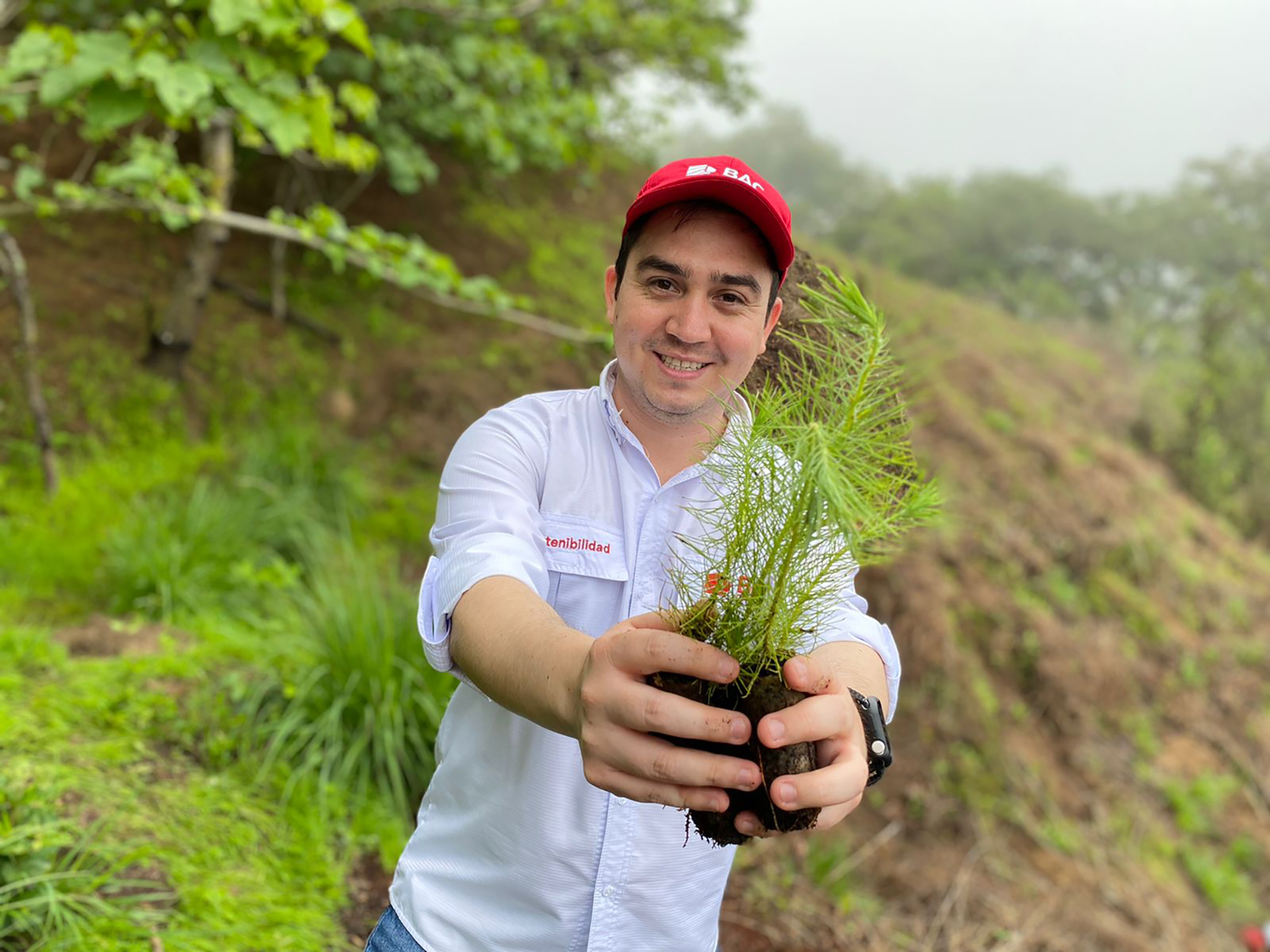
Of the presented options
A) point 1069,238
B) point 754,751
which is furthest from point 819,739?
point 1069,238

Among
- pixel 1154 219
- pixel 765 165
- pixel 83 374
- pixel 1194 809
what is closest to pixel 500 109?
pixel 83 374

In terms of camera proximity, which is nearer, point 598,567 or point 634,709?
point 634,709

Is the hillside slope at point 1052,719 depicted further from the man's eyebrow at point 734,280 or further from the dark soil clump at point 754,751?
the man's eyebrow at point 734,280

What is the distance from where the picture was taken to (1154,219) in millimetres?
30250

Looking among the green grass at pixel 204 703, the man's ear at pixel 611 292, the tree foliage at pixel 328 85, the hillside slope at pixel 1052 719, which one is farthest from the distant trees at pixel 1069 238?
the man's ear at pixel 611 292

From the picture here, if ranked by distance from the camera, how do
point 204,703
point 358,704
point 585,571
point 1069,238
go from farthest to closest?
point 1069,238
point 358,704
point 204,703
point 585,571

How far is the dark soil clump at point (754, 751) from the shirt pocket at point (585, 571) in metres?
0.46

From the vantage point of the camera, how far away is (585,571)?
5.08ft

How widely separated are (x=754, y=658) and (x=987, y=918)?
4.92 m

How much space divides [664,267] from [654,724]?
32.7 inches

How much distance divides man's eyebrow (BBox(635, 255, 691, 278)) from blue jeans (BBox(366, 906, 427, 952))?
4.19 feet

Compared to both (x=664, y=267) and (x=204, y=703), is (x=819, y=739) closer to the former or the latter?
(x=664, y=267)

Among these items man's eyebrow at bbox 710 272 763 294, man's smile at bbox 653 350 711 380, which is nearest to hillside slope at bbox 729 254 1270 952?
man's smile at bbox 653 350 711 380

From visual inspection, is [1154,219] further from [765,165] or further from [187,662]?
[187,662]
